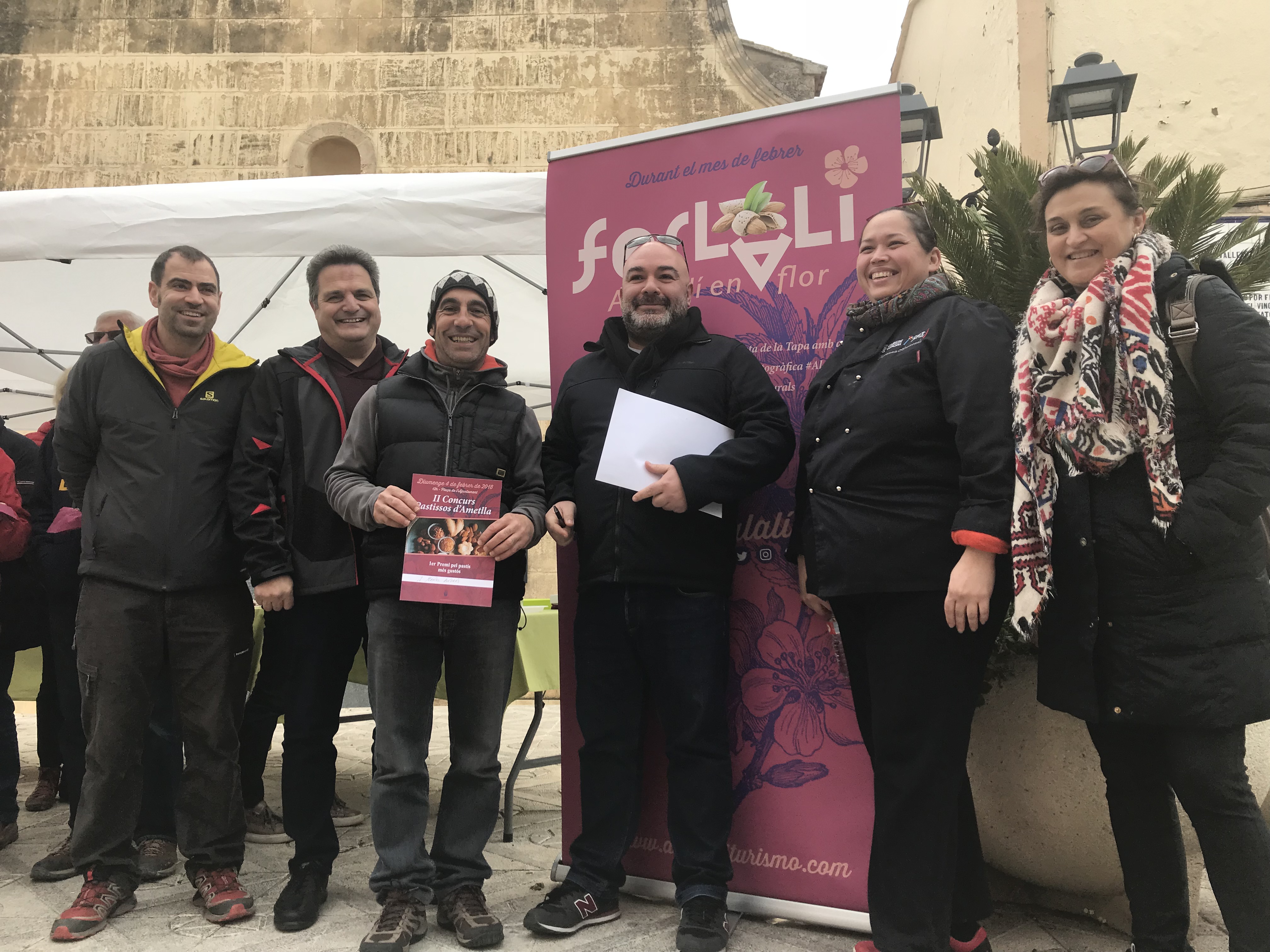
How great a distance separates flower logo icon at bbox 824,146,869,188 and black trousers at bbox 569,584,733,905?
1373 mm

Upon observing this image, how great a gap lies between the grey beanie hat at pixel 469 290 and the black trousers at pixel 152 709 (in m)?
1.09

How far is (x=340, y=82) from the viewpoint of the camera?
39.7ft

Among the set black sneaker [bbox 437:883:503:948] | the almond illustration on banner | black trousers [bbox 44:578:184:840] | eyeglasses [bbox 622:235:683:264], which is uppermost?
the almond illustration on banner

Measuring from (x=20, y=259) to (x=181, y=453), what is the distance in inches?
77.8

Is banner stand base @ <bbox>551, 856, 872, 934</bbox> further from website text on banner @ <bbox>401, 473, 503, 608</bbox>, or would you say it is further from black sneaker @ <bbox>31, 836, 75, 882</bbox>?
black sneaker @ <bbox>31, 836, 75, 882</bbox>

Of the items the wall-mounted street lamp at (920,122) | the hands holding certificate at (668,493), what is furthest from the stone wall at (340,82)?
the hands holding certificate at (668,493)

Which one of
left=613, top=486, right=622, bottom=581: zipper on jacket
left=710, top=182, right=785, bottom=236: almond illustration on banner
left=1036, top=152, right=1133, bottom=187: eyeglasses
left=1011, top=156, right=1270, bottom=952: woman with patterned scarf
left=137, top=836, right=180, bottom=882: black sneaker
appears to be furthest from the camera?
left=137, top=836, right=180, bottom=882: black sneaker

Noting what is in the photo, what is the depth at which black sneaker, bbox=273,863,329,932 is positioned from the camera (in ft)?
9.23

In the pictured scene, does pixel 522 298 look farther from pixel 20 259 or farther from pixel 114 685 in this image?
pixel 114 685

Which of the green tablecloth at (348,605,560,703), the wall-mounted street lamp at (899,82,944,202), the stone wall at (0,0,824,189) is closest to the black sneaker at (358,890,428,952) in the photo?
the green tablecloth at (348,605,560,703)

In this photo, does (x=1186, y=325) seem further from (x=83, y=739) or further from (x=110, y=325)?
(x=110, y=325)

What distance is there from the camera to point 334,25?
12117 millimetres

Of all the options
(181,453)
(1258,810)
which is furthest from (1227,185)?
(181,453)

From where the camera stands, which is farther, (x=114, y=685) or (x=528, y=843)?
(x=528, y=843)
